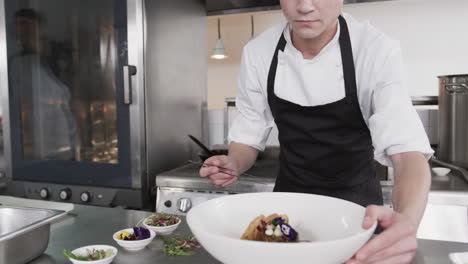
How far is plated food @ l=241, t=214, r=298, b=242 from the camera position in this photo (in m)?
0.71

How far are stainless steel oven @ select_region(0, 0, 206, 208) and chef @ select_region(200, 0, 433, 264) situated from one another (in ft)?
2.52

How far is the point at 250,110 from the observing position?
1.63m

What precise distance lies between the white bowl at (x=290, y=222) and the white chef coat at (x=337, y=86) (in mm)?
391

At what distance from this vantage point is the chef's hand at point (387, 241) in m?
0.63

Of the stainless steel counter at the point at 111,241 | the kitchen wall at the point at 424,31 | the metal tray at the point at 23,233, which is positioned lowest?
the stainless steel counter at the point at 111,241

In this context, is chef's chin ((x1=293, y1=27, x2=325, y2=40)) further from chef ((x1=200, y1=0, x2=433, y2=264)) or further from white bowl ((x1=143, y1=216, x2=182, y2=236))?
white bowl ((x1=143, y1=216, x2=182, y2=236))

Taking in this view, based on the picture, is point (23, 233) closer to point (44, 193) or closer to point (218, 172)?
point (218, 172)

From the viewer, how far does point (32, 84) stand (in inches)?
95.3

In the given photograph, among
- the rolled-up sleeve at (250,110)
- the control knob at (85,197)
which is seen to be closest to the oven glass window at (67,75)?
the control knob at (85,197)

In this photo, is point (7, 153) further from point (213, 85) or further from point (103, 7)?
point (213, 85)

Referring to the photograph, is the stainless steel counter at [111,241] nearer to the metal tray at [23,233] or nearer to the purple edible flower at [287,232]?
the metal tray at [23,233]

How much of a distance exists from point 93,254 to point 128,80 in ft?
4.37

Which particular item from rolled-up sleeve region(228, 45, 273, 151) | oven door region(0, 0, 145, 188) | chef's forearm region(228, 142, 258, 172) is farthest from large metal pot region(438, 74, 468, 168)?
oven door region(0, 0, 145, 188)

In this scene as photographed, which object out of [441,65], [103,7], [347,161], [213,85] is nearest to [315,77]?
[347,161]
